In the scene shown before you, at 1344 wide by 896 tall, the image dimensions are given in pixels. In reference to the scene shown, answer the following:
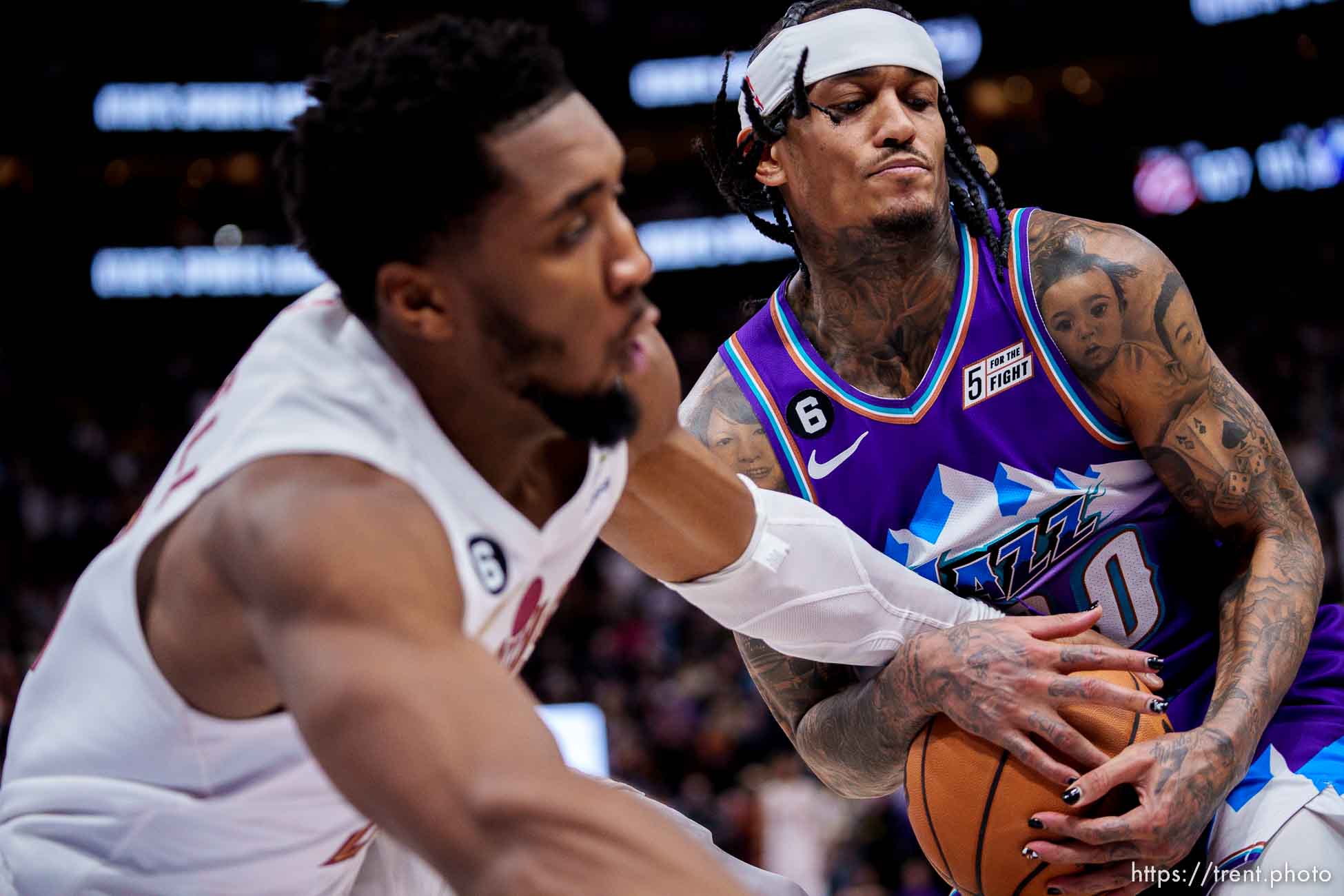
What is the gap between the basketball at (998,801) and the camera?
253 centimetres

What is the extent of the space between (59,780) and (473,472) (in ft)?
2.61

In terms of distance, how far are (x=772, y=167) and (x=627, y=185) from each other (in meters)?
14.9

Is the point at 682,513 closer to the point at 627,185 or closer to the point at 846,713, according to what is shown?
the point at 846,713

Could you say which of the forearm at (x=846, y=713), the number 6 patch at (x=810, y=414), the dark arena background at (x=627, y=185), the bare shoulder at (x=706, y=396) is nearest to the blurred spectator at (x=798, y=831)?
the dark arena background at (x=627, y=185)

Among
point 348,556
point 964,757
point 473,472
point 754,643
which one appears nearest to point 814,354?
point 754,643

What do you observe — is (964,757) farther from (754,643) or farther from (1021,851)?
(754,643)

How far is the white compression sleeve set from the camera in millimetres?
2703

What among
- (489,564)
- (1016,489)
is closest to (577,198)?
(489,564)

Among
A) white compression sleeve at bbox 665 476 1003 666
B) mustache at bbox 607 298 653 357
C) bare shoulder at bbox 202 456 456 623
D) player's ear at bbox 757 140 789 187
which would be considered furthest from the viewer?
player's ear at bbox 757 140 789 187

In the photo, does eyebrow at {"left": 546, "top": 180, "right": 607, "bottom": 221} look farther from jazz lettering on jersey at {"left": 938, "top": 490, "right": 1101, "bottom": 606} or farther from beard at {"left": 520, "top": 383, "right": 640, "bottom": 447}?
jazz lettering on jersey at {"left": 938, "top": 490, "right": 1101, "bottom": 606}

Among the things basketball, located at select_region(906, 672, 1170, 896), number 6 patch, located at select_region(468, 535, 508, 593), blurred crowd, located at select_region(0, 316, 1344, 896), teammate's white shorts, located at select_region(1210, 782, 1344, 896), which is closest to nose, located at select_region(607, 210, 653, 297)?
number 6 patch, located at select_region(468, 535, 508, 593)

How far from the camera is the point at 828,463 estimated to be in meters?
3.16

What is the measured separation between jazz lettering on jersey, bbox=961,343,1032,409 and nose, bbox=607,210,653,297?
1359mm

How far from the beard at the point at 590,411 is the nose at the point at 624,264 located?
0.56 ft
